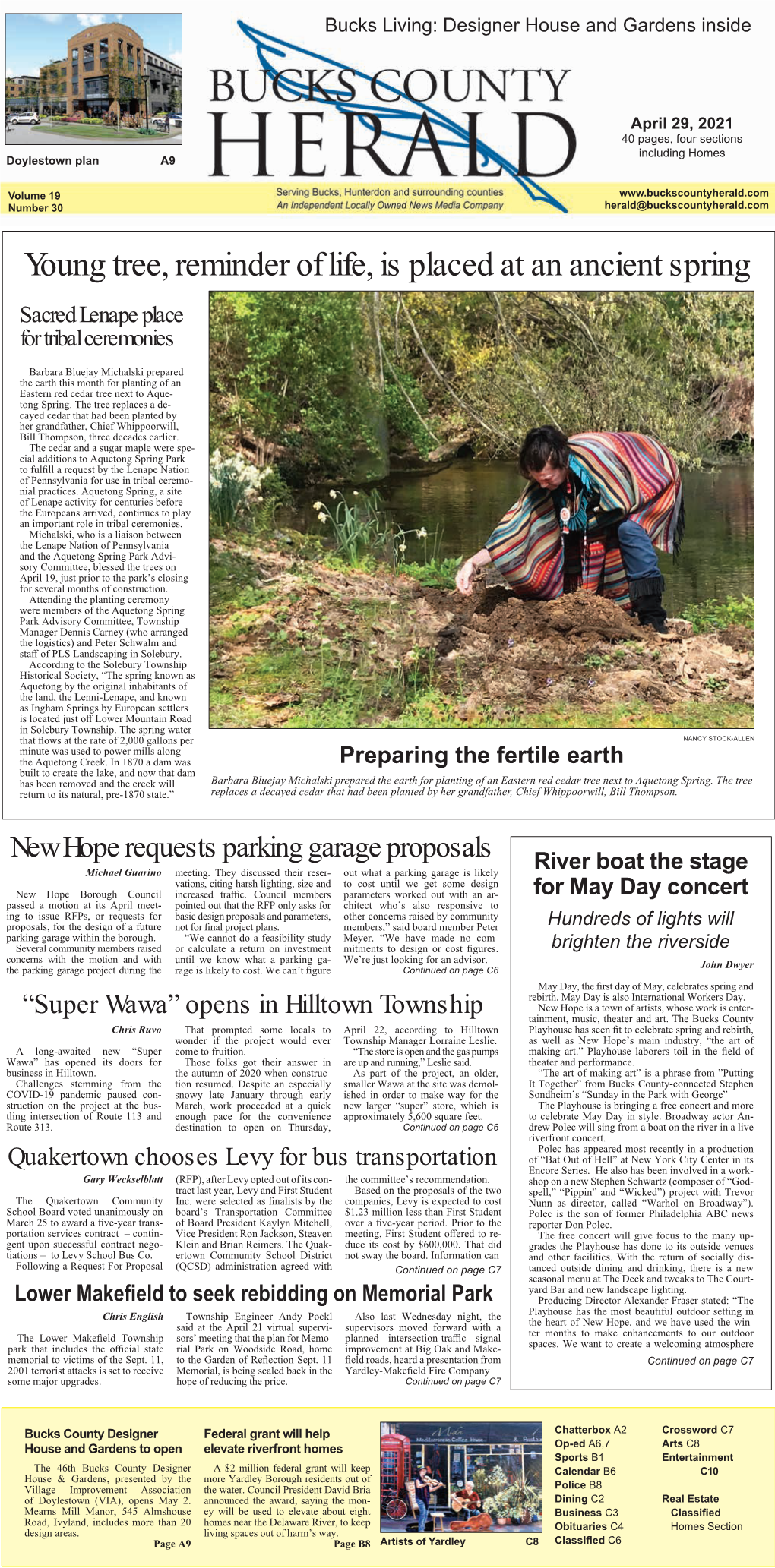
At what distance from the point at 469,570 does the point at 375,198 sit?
1.48 m

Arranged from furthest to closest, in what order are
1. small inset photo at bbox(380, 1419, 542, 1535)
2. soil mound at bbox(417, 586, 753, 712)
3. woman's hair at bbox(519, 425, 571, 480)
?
woman's hair at bbox(519, 425, 571, 480)
soil mound at bbox(417, 586, 753, 712)
small inset photo at bbox(380, 1419, 542, 1535)

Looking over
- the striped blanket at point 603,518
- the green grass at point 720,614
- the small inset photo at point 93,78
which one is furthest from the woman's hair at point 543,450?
the small inset photo at point 93,78

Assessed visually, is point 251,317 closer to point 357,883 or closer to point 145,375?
point 145,375

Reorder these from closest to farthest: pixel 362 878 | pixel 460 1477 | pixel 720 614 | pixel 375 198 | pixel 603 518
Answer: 1. pixel 460 1477
2. pixel 362 878
3. pixel 375 198
4. pixel 720 614
5. pixel 603 518

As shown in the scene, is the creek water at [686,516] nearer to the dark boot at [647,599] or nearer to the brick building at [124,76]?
the dark boot at [647,599]

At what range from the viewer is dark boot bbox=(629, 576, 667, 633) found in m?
4.87

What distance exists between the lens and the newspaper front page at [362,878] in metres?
4.38

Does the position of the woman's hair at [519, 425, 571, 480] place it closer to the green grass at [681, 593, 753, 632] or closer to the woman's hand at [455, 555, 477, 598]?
the woman's hand at [455, 555, 477, 598]

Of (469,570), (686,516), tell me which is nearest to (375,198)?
(469,570)

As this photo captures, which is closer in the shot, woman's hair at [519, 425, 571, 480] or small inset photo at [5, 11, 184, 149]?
small inset photo at [5, 11, 184, 149]

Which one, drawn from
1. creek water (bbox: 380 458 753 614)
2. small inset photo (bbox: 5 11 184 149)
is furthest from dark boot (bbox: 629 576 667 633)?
small inset photo (bbox: 5 11 184 149)

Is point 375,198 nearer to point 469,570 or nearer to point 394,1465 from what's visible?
point 469,570

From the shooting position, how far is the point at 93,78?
4562 mm

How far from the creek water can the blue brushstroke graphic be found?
3.77 ft
